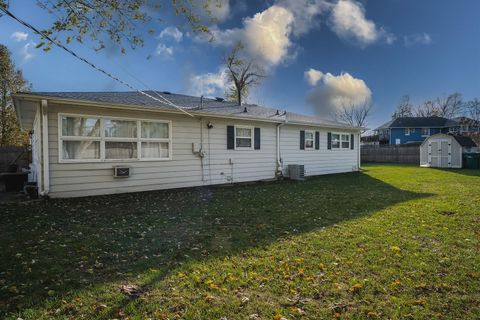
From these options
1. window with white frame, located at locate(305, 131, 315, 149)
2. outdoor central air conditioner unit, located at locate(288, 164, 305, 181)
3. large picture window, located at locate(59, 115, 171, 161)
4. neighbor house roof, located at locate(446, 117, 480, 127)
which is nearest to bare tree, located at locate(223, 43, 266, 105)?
window with white frame, located at locate(305, 131, 315, 149)

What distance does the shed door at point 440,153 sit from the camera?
20.1 m

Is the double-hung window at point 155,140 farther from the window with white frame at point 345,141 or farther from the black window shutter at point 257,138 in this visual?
the window with white frame at point 345,141

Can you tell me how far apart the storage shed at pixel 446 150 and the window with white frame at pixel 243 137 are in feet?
53.3

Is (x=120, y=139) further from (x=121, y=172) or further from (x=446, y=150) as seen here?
(x=446, y=150)

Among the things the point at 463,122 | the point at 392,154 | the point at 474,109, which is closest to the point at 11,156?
the point at 392,154

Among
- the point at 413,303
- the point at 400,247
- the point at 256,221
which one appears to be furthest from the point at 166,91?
the point at 413,303

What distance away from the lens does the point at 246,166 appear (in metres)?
11.9

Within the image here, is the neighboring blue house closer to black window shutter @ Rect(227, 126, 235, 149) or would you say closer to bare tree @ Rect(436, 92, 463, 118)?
bare tree @ Rect(436, 92, 463, 118)

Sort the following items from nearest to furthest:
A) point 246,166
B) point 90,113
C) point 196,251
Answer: point 196,251 < point 90,113 < point 246,166

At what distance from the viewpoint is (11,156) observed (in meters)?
15.9

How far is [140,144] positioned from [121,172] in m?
1.08

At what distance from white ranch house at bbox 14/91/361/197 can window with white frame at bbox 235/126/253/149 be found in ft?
0.13

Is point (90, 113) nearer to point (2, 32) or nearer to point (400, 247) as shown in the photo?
point (2, 32)

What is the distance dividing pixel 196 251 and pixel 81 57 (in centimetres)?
457
